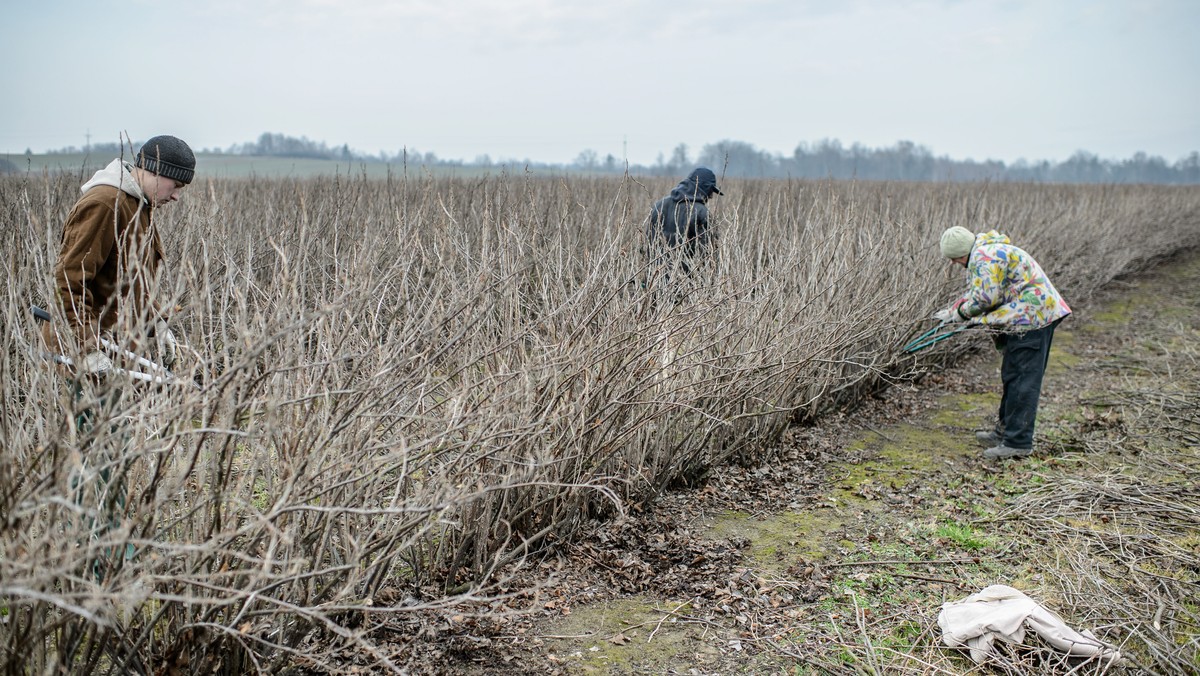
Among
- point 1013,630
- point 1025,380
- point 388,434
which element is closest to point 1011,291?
point 1025,380

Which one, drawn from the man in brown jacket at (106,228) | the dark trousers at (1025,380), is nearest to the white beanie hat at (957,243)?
the dark trousers at (1025,380)

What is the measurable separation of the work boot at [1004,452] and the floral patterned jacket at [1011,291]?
0.75 metres

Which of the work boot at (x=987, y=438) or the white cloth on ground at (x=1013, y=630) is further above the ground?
the white cloth on ground at (x=1013, y=630)

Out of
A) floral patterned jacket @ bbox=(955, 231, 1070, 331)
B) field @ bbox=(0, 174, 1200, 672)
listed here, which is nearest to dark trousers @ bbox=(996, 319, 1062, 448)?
floral patterned jacket @ bbox=(955, 231, 1070, 331)

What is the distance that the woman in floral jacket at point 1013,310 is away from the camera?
17.3ft

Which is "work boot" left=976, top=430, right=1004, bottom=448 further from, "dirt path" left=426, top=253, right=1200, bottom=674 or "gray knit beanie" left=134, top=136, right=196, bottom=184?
"gray knit beanie" left=134, top=136, right=196, bottom=184

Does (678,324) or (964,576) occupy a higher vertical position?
(678,324)

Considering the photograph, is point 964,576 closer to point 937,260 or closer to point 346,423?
point 346,423

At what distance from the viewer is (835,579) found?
370 cm

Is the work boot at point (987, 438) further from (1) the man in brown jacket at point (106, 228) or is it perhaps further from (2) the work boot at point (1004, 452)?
(1) the man in brown jacket at point (106, 228)

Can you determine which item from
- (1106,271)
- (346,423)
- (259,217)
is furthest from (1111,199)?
(346,423)

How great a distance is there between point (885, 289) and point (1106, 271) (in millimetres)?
9050

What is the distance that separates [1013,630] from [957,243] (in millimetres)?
2911

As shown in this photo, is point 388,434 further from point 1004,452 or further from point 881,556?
point 1004,452
